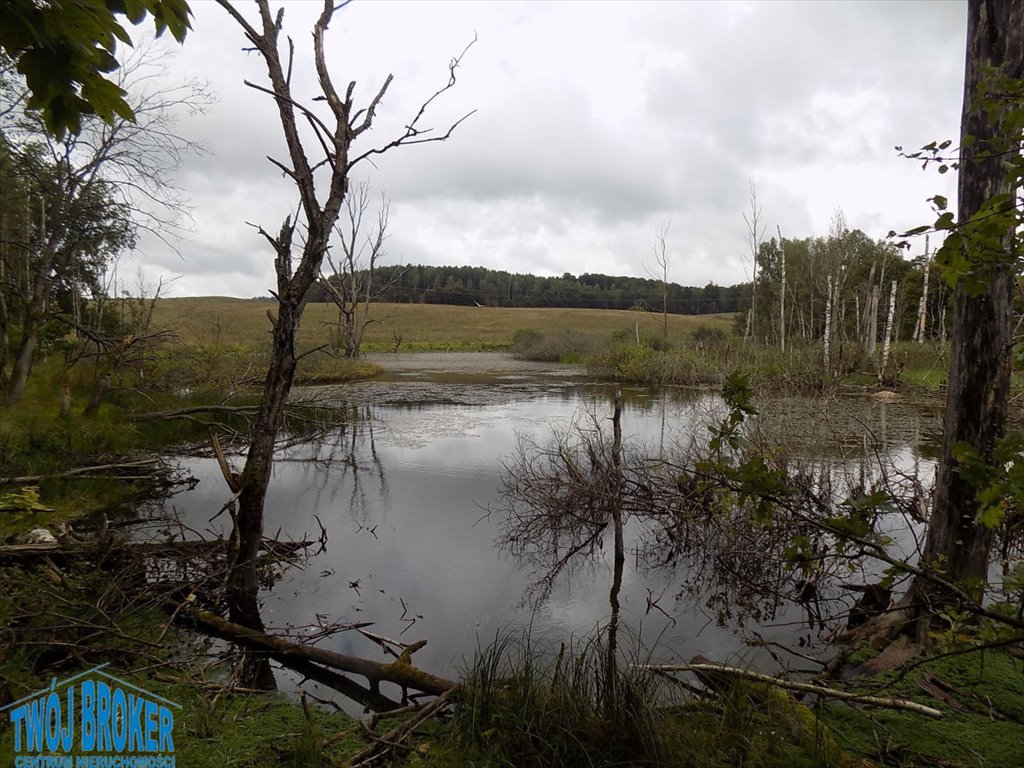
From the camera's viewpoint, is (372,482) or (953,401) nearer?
(953,401)

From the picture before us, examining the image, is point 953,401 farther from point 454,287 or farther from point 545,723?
point 454,287

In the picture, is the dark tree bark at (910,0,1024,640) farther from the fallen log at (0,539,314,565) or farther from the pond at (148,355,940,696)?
the fallen log at (0,539,314,565)

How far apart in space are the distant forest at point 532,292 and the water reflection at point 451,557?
6597 centimetres

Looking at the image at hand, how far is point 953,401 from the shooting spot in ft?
12.5

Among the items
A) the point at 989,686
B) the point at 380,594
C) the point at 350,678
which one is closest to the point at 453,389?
the point at 380,594

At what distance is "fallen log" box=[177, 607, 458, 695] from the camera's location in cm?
363

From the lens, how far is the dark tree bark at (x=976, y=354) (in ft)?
11.5

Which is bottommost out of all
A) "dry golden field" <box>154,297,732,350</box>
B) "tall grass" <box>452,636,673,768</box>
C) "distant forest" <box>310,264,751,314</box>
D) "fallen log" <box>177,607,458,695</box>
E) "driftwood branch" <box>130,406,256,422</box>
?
"fallen log" <box>177,607,458,695</box>

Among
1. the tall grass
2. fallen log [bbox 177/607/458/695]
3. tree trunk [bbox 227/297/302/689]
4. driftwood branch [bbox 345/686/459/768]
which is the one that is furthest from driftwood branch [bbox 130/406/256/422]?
the tall grass

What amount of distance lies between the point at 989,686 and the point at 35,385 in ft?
41.6

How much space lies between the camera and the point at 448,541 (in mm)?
7031

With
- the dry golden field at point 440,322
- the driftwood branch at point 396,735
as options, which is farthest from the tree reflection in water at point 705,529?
the dry golden field at point 440,322

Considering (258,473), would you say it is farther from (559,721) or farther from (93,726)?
(559,721)

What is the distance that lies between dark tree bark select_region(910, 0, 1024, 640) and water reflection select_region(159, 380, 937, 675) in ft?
5.41
